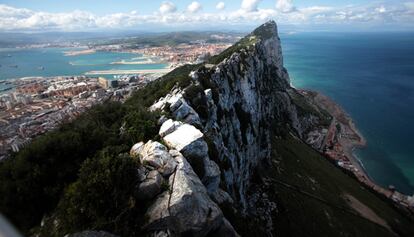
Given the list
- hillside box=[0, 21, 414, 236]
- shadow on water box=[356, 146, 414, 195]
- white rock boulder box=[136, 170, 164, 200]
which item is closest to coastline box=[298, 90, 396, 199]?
shadow on water box=[356, 146, 414, 195]

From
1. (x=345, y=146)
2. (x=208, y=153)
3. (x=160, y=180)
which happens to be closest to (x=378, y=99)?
(x=345, y=146)

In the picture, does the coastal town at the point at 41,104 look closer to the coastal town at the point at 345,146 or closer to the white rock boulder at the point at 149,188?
the white rock boulder at the point at 149,188

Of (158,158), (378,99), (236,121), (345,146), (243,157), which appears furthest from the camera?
(378,99)

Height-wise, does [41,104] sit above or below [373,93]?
above

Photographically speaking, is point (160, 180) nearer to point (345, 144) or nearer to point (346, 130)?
point (345, 144)

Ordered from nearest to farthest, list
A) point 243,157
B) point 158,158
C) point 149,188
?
1. point 149,188
2. point 158,158
3. point 243,157

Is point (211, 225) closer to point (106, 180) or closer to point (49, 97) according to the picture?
point (106, 180)

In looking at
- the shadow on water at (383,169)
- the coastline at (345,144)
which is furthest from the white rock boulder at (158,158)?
the shadow on water at (383,169)
